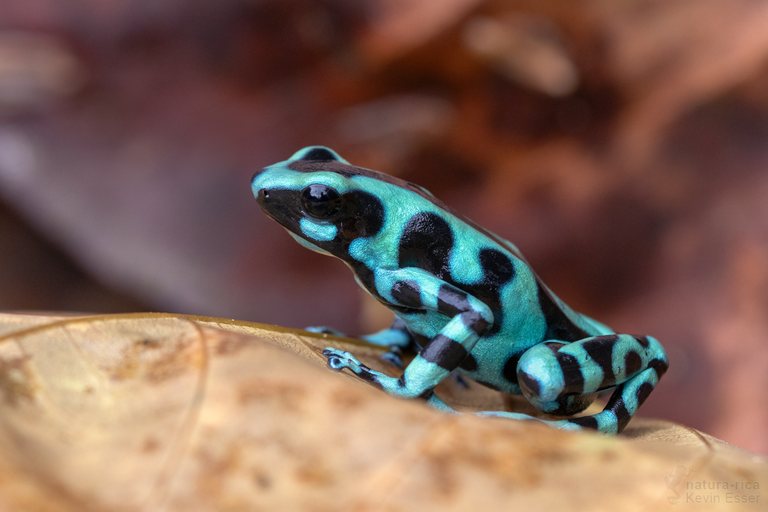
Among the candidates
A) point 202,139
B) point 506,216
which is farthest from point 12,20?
point 506,216

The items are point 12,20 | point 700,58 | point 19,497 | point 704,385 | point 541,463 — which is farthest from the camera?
point 12,20

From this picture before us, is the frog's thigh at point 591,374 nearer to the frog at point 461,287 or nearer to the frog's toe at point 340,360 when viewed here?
the frog at point 461,287

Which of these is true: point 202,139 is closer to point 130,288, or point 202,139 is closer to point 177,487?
point 130,288

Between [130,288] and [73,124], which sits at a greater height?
[73,124]

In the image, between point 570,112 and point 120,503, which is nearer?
point 120,503

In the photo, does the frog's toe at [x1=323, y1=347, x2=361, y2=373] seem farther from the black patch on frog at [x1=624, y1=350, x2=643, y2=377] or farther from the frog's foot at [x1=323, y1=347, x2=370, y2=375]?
the black patch on frog at [x1=624, y1=350, x2=643, y2=377]

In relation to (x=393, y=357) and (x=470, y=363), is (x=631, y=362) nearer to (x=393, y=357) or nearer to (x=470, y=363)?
(x=470, y=363)

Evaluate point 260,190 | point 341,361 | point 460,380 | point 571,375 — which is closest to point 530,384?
point 571,375
